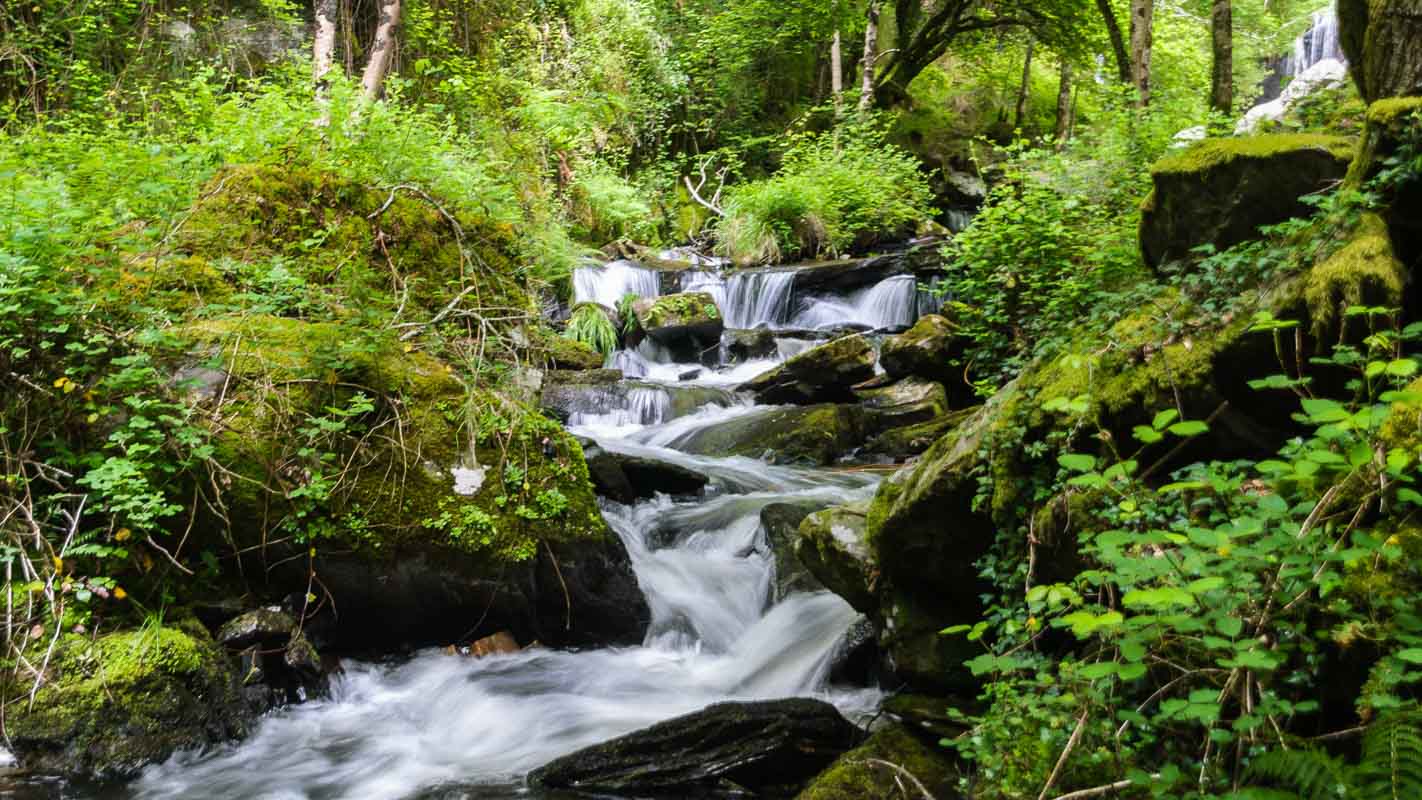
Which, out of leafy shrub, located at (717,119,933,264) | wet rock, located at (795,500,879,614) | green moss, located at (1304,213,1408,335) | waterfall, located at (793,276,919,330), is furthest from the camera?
leafy shrub, located at (717,119,933,264)

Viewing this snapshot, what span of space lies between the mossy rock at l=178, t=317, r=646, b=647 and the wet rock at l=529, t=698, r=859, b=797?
50.7 inches

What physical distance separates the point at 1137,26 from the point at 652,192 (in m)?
9.82

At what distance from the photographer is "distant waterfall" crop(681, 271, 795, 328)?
13.3 metres

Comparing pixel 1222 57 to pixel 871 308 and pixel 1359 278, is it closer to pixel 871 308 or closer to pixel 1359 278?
pixel 871 308

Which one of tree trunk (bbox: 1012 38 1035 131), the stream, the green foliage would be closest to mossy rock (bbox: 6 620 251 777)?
the stream

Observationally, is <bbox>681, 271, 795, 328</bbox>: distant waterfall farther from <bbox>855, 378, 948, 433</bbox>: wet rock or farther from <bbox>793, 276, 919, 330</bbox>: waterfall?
<bbox>855, 378, 948, 433</bbox>: wet rock

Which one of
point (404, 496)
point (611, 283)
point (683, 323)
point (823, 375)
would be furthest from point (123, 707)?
point (611, 283)

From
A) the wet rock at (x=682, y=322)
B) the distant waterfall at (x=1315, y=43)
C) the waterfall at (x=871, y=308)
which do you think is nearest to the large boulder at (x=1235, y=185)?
the wet rock at (x=682, y=322)

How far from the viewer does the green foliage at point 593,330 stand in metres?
11.8

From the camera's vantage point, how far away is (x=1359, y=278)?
9.09ft

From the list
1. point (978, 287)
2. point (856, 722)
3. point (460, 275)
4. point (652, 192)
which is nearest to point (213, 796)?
point (856, 722)

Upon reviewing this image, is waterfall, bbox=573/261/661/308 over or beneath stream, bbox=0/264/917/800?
over

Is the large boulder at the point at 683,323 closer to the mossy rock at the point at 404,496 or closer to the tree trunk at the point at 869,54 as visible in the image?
the tree trunk at the point at 869,54

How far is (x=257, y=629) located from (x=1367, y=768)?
4.58 meters
